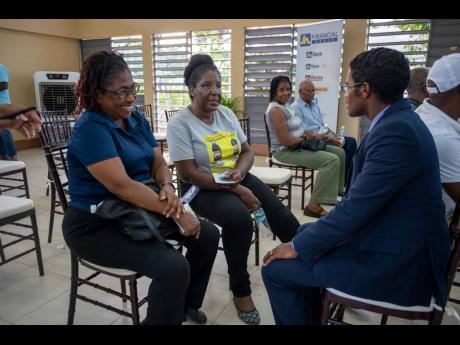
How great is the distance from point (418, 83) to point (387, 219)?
5.61ft

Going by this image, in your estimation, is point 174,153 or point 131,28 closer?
point 174,153

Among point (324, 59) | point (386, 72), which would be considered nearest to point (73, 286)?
point (386, 72)

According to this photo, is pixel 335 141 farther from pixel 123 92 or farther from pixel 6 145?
pixel 6 145

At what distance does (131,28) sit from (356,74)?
21.2ft

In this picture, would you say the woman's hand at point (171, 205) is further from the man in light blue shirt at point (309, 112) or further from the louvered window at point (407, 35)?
the louvered window at point (407, 35)

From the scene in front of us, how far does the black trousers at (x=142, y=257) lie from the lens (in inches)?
50.3

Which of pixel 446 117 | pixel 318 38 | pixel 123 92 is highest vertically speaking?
pixel 318 38

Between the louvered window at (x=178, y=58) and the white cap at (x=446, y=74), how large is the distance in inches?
187

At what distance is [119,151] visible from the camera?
1.42m

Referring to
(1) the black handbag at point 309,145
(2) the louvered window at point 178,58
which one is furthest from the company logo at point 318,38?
(1) the black handbag at point 309,145

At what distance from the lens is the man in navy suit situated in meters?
1.01

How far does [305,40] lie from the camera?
512 cm
